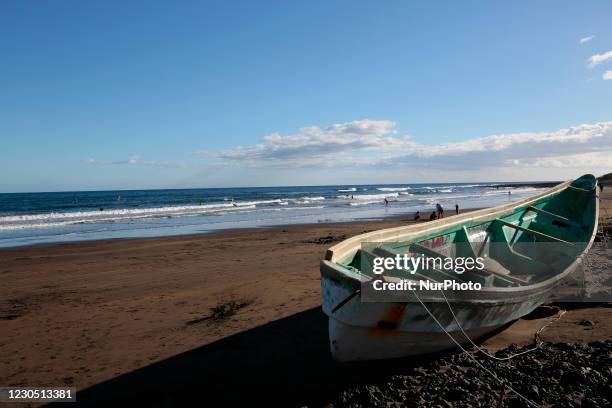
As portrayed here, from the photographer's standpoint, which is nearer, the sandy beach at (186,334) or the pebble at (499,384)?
the pebble at (499,384)

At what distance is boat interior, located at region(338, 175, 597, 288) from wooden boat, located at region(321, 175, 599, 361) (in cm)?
2

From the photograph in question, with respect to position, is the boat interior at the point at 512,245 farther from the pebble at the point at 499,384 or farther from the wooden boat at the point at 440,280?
the pebble at the point at 499,384

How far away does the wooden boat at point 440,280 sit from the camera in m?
3.97

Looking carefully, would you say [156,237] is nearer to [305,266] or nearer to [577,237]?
[305,266]

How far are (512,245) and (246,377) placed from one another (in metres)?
6.58

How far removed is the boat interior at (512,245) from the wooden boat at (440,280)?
0.06 ft

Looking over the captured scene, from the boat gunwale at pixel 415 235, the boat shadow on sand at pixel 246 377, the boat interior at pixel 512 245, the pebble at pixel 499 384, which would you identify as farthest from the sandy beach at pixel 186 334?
the boat interior at pixel 512 245

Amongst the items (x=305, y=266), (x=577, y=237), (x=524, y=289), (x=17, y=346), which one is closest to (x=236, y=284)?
(x=305, y=266)

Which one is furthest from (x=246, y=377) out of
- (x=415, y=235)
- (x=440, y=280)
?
(x=415, y=235)

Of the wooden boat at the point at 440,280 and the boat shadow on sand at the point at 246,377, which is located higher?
the wooden boat at the point at 440,280

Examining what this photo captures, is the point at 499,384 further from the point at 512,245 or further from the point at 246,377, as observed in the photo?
the point at 512,245

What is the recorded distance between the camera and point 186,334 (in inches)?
247

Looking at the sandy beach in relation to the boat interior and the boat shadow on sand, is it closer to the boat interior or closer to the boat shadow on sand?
the boat shadow on sand

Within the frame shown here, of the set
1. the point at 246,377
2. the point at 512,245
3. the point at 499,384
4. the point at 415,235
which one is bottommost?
the point at 246,377
